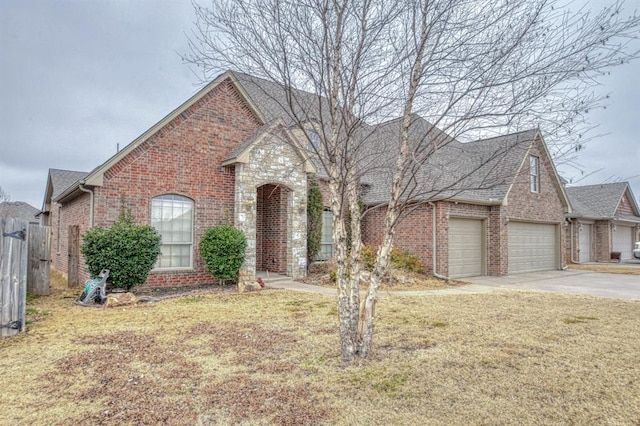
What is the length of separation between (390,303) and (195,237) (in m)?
5.98

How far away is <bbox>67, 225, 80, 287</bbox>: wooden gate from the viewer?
36.4 ft

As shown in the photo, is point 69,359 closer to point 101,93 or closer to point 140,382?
point 140,382

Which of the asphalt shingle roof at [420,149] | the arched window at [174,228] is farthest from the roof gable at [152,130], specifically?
the asphalt shingle roof at [420,149]

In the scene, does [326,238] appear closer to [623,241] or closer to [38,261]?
[38,261]

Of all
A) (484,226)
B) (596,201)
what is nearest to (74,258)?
(484,226)

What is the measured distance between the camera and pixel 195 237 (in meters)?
11.4

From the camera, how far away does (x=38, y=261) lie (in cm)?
1024

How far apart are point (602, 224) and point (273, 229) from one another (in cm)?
2164

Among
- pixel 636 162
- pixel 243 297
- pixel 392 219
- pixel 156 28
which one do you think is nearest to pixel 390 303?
pixel 243 297

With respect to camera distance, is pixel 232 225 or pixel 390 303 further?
pixel 232 225

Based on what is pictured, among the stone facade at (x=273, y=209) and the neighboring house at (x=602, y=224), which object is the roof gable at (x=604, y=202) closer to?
the neighboring house at (x=602, y=224)

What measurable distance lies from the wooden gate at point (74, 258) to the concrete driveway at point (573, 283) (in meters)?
12.0

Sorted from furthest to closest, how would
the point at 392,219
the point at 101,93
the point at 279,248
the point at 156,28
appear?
the point at 101,93 → the point at 279,248 → the point at 156,28 → the point at 392,219

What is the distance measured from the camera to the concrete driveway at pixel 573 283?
10867 mm
